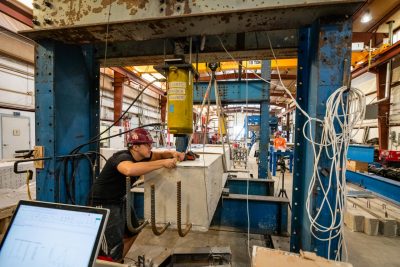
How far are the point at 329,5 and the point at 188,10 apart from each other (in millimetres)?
758

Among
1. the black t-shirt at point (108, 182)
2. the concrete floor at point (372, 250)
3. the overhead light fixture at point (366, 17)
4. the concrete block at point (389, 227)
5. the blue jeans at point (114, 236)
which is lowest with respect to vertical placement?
the concrete floor at point (372, 250)

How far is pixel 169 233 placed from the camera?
309 cm

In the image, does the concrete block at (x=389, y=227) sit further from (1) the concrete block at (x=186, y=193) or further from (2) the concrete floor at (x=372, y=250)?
(1) the concrete block at (x=186, y=193)

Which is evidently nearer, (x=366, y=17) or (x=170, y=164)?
(x=170, y=164)

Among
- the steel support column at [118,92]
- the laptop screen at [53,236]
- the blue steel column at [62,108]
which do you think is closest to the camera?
the laptop screen at [53,236]

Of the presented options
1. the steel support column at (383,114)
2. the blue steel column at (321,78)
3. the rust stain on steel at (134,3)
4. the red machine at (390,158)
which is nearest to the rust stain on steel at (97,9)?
the rust stain on steel at (134,3)

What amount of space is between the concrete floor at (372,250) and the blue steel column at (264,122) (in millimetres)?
1628

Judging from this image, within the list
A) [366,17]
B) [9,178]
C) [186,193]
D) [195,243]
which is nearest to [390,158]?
[366,17]

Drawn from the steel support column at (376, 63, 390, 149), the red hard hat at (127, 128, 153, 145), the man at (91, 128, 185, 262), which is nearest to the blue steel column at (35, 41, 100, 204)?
the man at (91, 128, 185, 262)

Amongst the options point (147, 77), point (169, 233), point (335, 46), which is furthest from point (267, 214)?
point (147, 77)

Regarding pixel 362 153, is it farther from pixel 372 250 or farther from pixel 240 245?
pixel 240 245

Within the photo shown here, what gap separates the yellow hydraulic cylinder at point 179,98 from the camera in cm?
145

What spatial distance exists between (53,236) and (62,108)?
1.23 metres

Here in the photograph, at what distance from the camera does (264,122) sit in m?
4.06
